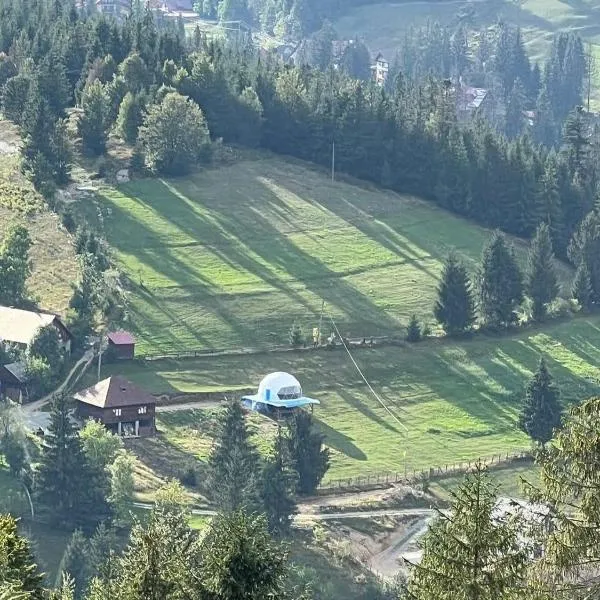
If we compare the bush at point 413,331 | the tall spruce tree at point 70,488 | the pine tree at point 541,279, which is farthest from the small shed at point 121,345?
the pine tree at point 541,279

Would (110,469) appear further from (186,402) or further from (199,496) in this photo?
(186,402)

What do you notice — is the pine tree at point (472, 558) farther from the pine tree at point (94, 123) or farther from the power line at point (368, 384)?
the pine tree at point (94, 123)

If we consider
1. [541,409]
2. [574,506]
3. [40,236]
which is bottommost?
[541,409]

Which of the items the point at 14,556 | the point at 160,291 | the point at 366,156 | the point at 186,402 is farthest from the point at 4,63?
the point at 14,556

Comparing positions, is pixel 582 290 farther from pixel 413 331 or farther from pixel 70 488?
pixel 70 488

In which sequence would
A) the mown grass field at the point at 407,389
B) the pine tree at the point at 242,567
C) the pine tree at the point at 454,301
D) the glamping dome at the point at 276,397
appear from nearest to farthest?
the pine tree at the point at 242,567
the mown grass field at the point at 407,389
the glamping dome at the point at 276,397
the pine tree at the point at 454,301

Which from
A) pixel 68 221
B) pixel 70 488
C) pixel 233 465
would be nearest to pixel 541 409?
pixel 233 465
